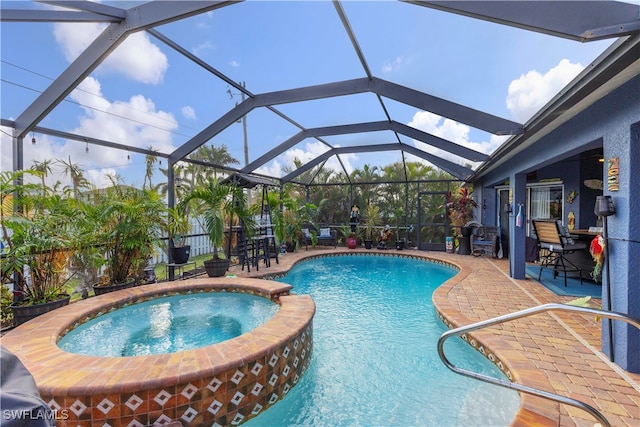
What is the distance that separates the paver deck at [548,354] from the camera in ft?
7.56

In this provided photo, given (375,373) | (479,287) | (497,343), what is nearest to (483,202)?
(479,287)

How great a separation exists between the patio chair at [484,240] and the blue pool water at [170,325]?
7.89 metres

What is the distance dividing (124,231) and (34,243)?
1.40 m

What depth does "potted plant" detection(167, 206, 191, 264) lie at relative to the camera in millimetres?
6588

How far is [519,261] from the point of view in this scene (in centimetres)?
670

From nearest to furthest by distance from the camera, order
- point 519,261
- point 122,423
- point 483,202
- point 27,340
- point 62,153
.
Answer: point 122,423 < point 27,340 < point 62,153 < point 519,261 < point 483,202

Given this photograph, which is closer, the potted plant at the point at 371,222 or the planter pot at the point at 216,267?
the planter pot at the point at 216,267

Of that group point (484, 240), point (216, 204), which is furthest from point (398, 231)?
point (216, 204)

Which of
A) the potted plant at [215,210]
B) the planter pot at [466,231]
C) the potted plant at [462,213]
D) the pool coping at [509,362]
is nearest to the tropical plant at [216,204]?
the potted plant at [215,210]

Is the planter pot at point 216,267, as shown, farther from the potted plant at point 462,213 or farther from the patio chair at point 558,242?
the potted plant at point 462,213

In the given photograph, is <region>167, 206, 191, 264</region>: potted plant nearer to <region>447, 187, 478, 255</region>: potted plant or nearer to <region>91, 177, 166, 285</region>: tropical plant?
<region>91, 177, 166, 285</region>: tropical plant

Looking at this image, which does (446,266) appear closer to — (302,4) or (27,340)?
(302,4)

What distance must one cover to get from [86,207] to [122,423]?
4.24 m

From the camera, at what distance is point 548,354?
3246 mm
